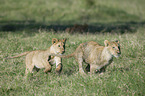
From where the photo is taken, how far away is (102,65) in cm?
568

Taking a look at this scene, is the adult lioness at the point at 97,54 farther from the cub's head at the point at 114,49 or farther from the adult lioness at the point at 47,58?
the adult lioness at the point at 47,58

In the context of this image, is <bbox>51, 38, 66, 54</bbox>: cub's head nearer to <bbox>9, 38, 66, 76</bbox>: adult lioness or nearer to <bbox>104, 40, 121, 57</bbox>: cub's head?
<bbox>9, 38, 66, 76</bbox>: adult lioness

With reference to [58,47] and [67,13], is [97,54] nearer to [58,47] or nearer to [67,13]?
[58,47]

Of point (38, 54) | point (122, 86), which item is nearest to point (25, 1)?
point (38, 54)

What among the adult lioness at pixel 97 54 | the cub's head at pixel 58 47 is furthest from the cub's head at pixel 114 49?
the cub's head at pixel 58 47

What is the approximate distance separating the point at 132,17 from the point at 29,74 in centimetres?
2271

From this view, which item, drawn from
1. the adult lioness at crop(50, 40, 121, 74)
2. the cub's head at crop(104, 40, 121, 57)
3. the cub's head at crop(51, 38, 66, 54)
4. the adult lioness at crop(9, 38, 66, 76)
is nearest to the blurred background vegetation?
the adult lioness at crop(50, 40, 121, 74)

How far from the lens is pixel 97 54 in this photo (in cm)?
585

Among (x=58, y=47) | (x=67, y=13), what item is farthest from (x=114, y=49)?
(x=67, y=13)

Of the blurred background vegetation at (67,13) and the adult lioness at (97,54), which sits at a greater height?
the blurred background vegetation at (67,13)

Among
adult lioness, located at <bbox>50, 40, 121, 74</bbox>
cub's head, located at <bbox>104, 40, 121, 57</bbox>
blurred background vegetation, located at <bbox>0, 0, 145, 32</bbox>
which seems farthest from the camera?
blurred background vegetation, located at <bbox>0, 0, 145, 32</bbox>

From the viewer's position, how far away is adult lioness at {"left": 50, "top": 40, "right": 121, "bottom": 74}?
216 inches

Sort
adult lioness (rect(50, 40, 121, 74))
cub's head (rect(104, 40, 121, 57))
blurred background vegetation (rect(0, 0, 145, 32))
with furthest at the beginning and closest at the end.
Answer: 1. blurred background vegetation (rect(0, 0, 145, 32))
2. adult lioness (rect(50, 40, 121, 74))
3. cub's head (rect(104, 40, 121, 57))

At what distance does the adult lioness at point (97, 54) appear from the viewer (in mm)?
5479
